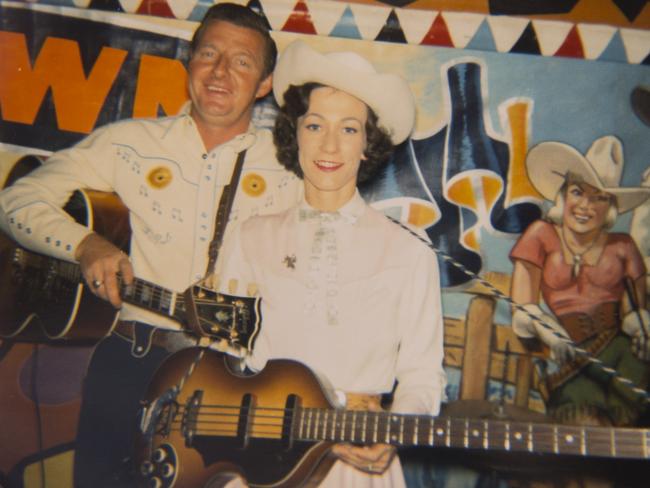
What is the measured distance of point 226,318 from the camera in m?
1.70

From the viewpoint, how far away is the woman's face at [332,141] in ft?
5.66

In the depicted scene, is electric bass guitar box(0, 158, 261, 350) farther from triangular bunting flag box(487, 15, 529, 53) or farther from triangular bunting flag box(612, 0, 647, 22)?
triangular bunting flag box(612, 0, 647, 22)

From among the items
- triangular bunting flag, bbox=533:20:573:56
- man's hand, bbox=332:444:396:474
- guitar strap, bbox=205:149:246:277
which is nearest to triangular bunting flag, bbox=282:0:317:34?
guitar strap, bbox=205:149:246:277

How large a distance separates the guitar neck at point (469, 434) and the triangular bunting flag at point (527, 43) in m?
0.95

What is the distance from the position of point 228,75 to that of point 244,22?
15 centimetres

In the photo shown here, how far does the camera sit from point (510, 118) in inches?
70.7

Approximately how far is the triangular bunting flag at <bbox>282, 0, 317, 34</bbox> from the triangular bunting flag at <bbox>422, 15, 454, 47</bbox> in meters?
0.30

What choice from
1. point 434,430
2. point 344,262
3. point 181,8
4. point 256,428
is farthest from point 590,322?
A: point 181,8

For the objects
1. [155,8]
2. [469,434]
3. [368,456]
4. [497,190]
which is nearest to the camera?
[469,434]

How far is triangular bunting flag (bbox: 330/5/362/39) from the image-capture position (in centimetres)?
184

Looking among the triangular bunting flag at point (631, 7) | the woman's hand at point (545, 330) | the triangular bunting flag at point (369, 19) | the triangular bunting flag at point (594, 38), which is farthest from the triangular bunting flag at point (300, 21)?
the woman's hand at point (545, 330)

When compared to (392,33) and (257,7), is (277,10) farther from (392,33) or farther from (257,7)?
(392,33)

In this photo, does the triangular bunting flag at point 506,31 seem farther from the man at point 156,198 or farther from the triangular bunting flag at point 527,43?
the man at point 156,198

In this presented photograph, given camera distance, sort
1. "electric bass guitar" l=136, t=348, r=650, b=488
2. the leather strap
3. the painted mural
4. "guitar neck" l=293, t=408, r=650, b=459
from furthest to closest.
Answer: the painted mural
the leather strap
"electric bass guitar" l=136, t=348, r=650, b=488
"guitar neck" l=293, t=408, r=650, b=459
